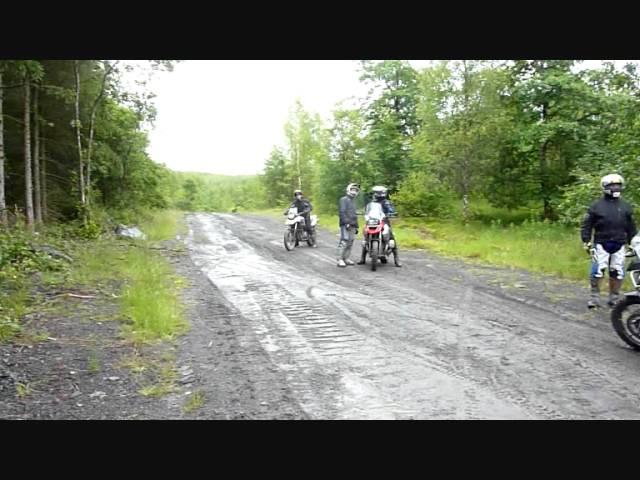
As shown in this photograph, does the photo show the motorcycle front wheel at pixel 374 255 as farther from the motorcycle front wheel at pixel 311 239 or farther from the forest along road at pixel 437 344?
the motorcycle front wheel at pixel 311 239

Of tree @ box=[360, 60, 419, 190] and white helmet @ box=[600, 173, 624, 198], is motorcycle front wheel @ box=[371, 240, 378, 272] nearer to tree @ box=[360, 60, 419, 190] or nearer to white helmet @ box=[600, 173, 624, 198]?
white helmet @ box=[600, 173, 624, 198]

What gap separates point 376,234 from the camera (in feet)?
38.7

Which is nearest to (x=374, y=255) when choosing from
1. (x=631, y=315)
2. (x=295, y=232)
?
(x=295, y=232)

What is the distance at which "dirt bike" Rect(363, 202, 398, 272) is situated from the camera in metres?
11.8

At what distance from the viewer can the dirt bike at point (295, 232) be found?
15133 mm

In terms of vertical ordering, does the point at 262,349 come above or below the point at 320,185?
below

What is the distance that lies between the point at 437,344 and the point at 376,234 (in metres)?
5.82

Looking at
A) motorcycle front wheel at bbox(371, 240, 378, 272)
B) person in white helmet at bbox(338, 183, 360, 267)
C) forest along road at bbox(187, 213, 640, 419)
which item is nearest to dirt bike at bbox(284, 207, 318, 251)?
person in white helmet at bbox(338, 183, 360, 267)

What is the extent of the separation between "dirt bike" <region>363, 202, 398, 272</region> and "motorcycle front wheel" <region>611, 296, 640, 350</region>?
5967 mm

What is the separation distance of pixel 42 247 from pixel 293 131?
3483 centimetres

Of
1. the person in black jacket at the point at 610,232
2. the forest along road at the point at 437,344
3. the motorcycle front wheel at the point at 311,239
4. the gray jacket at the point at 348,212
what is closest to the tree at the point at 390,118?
the motorcycle front wheel at the point at 311,239

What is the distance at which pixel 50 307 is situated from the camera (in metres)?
7.83

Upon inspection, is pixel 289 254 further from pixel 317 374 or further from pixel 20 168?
pixel 20 168

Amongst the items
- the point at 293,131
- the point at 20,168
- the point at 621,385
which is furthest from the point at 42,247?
the point at 293,131
